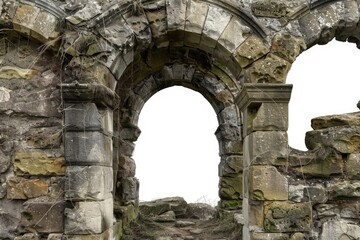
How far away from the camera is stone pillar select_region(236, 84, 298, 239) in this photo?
13.6 ft

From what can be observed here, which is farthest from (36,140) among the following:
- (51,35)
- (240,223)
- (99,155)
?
(240,223)

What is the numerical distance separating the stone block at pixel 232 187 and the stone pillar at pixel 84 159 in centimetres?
439

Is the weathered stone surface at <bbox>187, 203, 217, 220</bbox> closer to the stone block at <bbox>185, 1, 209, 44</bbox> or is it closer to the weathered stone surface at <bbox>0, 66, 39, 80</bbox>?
the stone block at <bbox>185, 1, 209, 44</bbox>

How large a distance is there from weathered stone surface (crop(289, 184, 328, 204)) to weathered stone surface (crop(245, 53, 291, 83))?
110 cm

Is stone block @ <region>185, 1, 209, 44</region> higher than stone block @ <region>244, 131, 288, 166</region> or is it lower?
higher

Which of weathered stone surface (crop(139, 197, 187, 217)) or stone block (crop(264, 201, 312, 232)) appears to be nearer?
stone block (crop(264, 201, 312, 232))

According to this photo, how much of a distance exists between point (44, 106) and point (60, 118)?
0.21 metres

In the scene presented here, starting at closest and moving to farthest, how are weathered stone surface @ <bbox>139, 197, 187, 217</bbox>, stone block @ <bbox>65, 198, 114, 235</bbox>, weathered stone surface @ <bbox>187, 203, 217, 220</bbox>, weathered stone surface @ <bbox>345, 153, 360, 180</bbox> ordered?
stone block @ <bbox>65, 198, 114, 235</bbox> < weathered stone surface @ <bbox>345, 153, 360, 180</bbox> < weathered stone surface @ <bbox>139, 197, 187, 217</bbox> < weathered stone surface @ <bbox>187, 203, 217, 220</bbox>

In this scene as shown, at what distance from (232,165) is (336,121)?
3757 millimetres

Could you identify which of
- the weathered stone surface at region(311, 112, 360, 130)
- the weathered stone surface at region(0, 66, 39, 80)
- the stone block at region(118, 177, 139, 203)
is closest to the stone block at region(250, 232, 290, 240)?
the weathered stone surface at region(311, 112, 360, 130)

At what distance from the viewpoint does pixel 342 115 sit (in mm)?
4586

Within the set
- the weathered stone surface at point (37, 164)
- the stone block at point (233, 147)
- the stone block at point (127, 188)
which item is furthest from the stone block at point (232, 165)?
the weathered stone surface at point (37, 164)

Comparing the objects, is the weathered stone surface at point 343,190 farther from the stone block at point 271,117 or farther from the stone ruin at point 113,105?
the stone block at point 271,117

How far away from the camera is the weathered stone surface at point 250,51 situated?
427 centimetres
